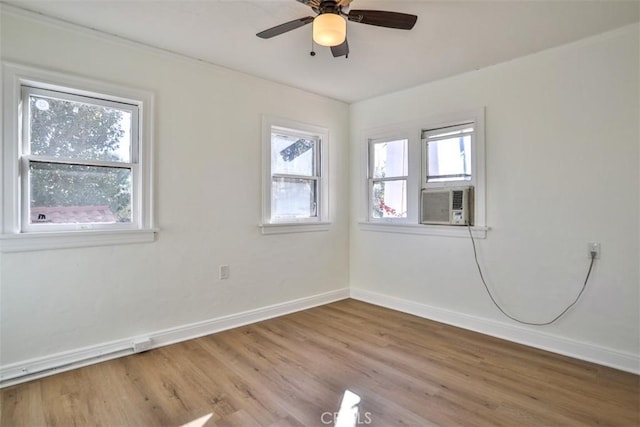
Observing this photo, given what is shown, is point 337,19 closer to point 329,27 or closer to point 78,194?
point 329,27

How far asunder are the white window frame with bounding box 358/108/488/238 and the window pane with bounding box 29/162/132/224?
8.65 feet

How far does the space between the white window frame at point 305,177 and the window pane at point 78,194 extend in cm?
128

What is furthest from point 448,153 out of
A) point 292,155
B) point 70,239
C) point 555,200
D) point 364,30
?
point 70,239

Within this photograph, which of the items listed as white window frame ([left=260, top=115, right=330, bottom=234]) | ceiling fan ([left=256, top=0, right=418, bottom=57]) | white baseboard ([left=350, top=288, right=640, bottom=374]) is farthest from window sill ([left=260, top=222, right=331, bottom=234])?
ceiling fan ([left=256, top=0, right=418, bottom=57])

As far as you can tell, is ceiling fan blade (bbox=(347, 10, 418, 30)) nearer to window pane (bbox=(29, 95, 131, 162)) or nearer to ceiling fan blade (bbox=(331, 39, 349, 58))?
ceiling fan blade (bbox=(331, 39, 349, 58))

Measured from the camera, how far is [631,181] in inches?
97.9

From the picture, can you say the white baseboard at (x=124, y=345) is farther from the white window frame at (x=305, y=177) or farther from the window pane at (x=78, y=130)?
the window pane at (x=78, y=130)

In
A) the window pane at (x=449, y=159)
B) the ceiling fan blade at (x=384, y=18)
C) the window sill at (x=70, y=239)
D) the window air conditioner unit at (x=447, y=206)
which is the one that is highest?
the ceiling fan blade at (x=384, y=18)

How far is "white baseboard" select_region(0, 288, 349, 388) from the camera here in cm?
230

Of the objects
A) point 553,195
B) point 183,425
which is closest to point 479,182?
point 553,195

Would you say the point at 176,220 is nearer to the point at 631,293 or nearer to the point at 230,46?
the point at 230,46

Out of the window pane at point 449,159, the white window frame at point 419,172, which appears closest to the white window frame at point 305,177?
the white window frame at point 419,172

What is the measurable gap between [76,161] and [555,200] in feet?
12.5

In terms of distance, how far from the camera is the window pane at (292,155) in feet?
12.5
